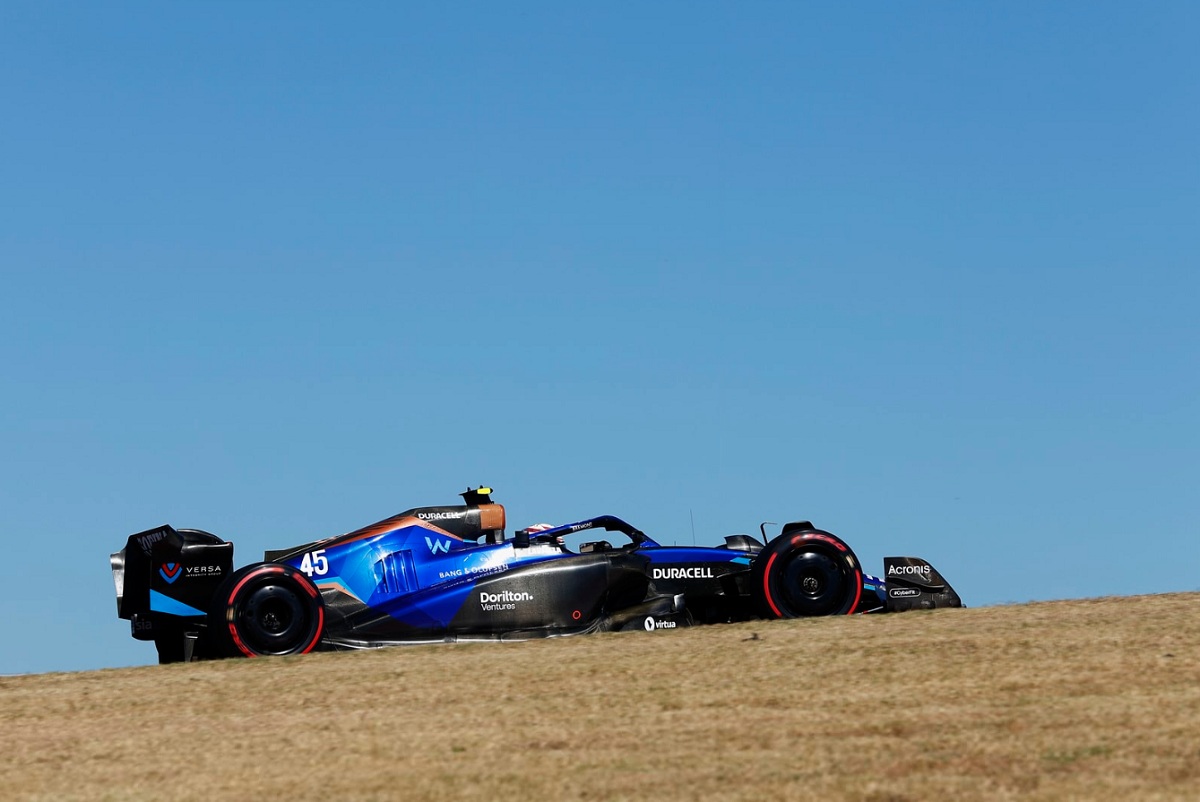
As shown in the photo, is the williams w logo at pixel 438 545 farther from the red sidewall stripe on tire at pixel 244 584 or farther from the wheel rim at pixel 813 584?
the wheel rim at pixel 813 584

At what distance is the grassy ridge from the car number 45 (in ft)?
4.83

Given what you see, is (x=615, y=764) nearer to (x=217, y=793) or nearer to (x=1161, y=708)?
(x=217, y=793)

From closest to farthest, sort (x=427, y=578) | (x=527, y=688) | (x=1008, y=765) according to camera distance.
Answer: (x=1008, y=765) < (x=527, y=688) < (x=427, y=578)

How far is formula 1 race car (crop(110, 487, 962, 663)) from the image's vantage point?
→ 14164 millimetres

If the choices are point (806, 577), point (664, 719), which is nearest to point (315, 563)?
point (806, 577)

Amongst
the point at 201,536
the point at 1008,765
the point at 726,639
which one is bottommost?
the point at 1008,765

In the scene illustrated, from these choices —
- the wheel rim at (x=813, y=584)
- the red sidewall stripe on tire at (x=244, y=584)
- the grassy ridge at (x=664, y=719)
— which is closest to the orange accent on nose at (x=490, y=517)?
the grassy ridge at (x=664, y=719)

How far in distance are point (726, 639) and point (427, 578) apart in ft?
11.9

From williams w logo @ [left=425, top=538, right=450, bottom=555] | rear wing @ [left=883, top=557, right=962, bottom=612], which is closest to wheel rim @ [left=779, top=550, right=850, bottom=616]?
rear wing @ [left=883, top=557, right=962, bottom=612]

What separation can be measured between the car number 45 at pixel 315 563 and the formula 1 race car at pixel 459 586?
0.04 feet

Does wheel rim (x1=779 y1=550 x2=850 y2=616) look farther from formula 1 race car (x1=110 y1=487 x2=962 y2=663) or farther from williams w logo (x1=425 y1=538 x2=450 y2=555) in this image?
williams w logo (x1=425 y1=538 x2=450 y2=555)

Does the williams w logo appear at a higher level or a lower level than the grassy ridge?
higher

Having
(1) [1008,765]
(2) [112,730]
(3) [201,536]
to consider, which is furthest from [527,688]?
(3) [201,536]

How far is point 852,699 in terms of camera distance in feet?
34.7
